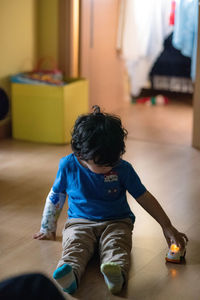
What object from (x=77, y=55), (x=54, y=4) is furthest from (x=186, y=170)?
(x=54, y=4)

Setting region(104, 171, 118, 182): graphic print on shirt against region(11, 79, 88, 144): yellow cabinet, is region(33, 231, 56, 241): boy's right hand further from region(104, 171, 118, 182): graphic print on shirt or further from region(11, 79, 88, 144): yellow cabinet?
region(11, 79, 88, 144): yellow cabinet

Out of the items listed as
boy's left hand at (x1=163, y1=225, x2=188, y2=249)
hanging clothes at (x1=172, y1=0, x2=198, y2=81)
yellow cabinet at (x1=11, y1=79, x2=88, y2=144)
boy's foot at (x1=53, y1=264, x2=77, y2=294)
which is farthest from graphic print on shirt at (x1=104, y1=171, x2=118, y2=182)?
hanging clothes at (x1=172, y1=0, x2=198, y2=81)

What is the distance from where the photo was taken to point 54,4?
12.0 feet

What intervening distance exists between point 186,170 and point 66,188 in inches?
44.6

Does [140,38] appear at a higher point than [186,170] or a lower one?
higher

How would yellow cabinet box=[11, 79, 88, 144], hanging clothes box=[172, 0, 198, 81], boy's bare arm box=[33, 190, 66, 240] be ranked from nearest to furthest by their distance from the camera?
boy's bare arm box=[33, 190, 66, 240], yellow cabinet box=[11, 79, 88, 144], hanging clothes box=[172, 0, 198, 81]

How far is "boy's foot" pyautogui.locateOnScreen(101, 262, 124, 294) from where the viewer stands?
1590mm

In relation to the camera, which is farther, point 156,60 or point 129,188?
point 156,60

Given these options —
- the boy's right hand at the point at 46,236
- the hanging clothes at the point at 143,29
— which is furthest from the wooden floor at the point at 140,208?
the hanging clothes at the point at 143,29

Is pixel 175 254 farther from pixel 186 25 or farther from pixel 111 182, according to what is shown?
pixel 186 25

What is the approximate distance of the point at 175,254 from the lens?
71.4 inches

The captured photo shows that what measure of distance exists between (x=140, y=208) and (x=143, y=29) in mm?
2038

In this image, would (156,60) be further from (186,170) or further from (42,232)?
(42,232)

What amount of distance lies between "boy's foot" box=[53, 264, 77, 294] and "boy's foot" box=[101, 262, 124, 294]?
0.10 meters
